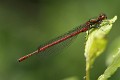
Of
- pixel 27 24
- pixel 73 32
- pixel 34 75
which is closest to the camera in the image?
pixel 73 32

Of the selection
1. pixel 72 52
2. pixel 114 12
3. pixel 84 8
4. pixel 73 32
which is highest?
pixel 84 8

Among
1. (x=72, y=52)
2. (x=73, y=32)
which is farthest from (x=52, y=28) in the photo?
(x=73, y=32)

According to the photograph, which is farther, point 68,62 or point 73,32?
point 68,62

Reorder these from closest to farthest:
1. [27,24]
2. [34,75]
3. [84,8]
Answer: [34,75] → [84,8] → [27,24]

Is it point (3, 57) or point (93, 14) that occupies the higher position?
point (93, 14)

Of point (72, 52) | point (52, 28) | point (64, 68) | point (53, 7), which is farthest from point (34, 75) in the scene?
point (53, 7)

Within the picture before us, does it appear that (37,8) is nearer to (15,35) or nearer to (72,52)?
(15,35)
